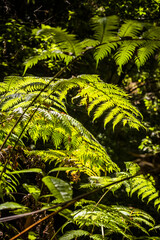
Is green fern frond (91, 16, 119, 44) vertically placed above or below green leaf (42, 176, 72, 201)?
above

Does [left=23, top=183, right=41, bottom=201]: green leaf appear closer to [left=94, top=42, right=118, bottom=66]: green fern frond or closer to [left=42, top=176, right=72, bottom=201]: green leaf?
[left=42, top=176, right=72, bottom=201]: green leaf

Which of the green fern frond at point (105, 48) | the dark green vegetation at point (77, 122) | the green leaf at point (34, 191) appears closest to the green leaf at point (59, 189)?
the dark green vegetation at point (77, 122)

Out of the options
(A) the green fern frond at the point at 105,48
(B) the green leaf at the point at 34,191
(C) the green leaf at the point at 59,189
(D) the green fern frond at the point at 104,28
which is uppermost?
(D) the green fern frond at the point at 104,28

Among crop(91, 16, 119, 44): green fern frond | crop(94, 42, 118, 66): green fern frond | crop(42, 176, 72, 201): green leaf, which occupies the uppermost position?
crop(91, 16, 119, 44): green fern frond

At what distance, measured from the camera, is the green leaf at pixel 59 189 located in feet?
1.72

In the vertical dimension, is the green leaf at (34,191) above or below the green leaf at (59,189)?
below

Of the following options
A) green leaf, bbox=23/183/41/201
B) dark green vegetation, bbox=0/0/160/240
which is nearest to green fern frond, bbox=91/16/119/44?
dark green vegetation, bbox=0/0/160/240

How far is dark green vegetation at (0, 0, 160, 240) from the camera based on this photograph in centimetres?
77

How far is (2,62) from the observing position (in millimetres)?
3479

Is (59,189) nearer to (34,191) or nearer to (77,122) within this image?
(34,191)

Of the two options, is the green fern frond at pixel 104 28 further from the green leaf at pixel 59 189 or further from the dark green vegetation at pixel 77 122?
the green leaf at pixel 59 189

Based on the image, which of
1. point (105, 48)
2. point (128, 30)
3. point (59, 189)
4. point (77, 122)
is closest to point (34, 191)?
point (59, 189)

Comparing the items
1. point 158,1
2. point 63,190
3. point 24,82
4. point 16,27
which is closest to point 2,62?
point 16,27

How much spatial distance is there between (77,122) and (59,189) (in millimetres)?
660
